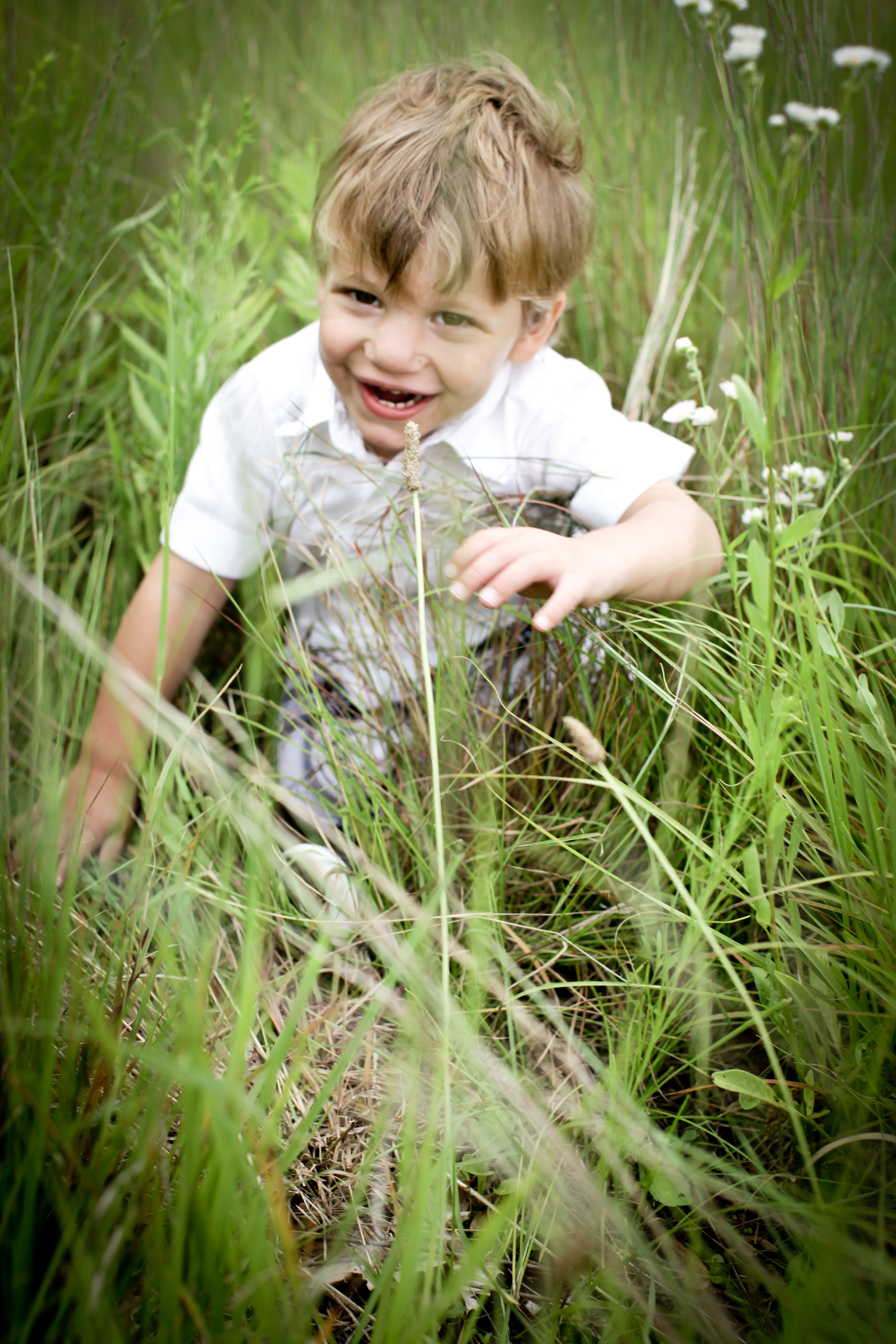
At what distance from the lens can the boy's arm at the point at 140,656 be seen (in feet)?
3.95

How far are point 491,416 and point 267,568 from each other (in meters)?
0.47

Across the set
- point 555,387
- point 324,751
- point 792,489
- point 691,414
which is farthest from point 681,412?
point 324,751

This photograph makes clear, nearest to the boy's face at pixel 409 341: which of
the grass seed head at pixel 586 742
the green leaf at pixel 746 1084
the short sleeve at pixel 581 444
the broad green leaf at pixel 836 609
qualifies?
the short sleeve at pixel 581 444

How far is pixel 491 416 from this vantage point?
4.51 ft

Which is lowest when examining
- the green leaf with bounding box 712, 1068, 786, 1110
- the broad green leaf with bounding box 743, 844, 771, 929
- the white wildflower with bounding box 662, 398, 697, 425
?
the green leaf with bounding box 712, 1068, 786, 1110

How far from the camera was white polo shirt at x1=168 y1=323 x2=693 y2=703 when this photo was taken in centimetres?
125

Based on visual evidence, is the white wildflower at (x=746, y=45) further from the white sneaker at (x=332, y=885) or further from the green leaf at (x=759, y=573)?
the white sneaker at (x=332, y=885)

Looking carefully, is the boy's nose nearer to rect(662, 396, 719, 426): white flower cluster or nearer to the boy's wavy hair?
the boy's wavy hair

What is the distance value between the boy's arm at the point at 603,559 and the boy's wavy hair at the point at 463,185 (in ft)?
1.34

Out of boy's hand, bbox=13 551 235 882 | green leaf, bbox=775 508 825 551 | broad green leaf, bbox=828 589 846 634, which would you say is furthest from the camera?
boy's hand, bbox=13 551 235 882

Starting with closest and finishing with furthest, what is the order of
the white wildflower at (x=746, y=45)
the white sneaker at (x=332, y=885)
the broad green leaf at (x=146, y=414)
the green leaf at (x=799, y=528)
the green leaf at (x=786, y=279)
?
the green leaf at (x=786, y=279)
the green leaf at (x=799, y=528)
the white sneaker at (x=332, y=885)
the white wildflower at (x=746, y=45)
the broad green leaf at (x=146, y=414)

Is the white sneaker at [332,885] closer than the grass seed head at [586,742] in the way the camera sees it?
No

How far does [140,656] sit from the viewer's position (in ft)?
4.29

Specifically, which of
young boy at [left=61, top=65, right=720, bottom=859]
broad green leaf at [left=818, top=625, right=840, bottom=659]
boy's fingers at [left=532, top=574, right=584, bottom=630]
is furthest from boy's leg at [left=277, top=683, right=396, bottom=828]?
broad green leaf at [left=818, top=625, right=840, bottom=659]
